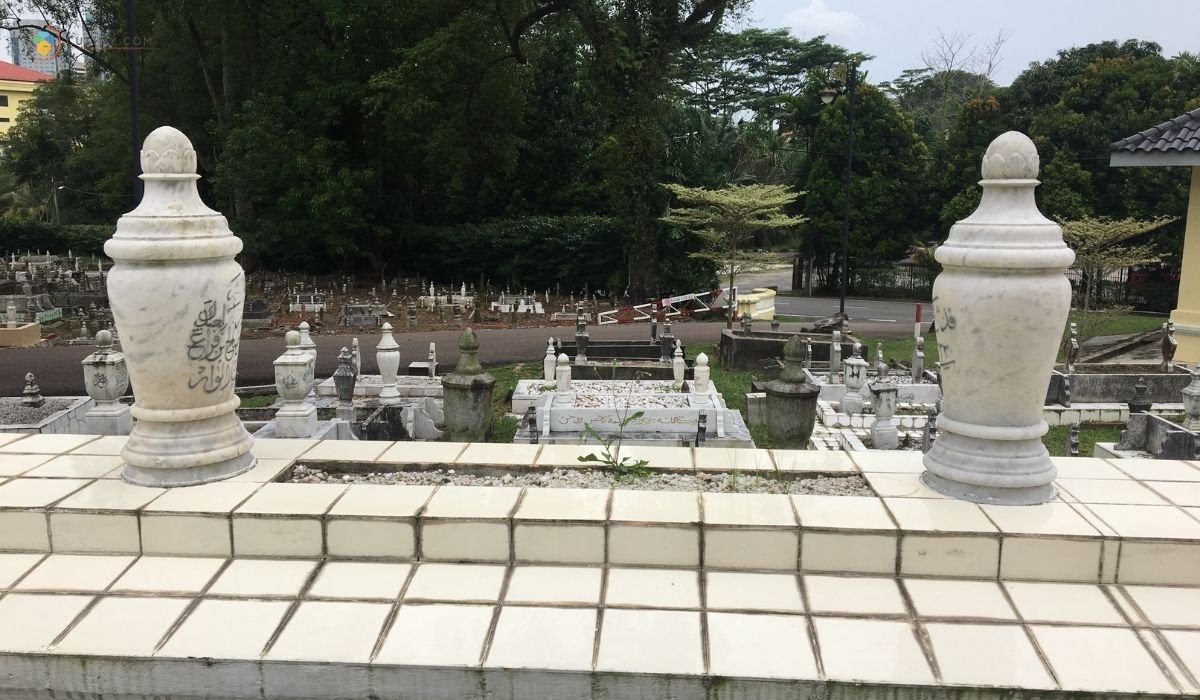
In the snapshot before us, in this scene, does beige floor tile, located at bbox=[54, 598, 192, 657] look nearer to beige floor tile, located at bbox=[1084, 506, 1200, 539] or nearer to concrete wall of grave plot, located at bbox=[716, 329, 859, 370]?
beige floor tile, located at bbox=[1084, 506, 1200, 539]

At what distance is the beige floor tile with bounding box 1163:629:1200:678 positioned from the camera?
2533mm

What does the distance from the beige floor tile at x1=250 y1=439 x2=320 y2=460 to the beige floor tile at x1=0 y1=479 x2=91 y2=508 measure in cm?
72

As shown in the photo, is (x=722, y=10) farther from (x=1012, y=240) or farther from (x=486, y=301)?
(x=1012, y=240)

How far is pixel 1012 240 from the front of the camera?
328 cm

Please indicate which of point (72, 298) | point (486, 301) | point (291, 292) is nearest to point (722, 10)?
point (486, 301)

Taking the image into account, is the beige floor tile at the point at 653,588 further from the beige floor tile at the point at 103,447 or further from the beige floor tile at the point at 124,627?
the beige floor tile at the point at 103,447

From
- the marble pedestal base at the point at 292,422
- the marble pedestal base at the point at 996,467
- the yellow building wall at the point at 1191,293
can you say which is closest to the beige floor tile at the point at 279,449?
the marble pedestal base at the point at 292,422

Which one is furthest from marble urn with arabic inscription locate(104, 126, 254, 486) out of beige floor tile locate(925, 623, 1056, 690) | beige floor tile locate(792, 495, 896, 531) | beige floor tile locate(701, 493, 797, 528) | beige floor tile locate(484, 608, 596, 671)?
beige floor tile locate(925, 623, 1056, 690)

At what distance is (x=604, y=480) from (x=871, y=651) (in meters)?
1.41

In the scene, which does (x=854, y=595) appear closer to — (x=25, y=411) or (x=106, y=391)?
(x=106, y=391)

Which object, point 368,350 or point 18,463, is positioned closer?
point 18,463

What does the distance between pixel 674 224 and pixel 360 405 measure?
1414cm

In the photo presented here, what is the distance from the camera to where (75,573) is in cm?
305

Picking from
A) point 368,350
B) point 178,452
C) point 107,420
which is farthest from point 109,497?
point 368,350
